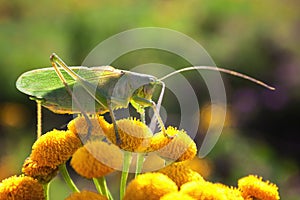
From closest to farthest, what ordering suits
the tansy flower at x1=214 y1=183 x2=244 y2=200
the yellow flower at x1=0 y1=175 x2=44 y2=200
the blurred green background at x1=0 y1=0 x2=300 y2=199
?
the tansy flower at x1=214 y1=183 x2=244 y2=200
the yellow flower at x1=0 y1=175 x2=44 y2=200
the blurred green background at x1=0 y1=0 x2=300 y2=199

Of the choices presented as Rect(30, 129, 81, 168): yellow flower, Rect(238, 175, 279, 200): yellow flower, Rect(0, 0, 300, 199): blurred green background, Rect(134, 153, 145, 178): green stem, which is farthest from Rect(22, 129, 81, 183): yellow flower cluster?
Rect(0, 0, 300, 199): blurred green background

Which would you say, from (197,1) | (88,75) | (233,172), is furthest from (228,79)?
(88,75)

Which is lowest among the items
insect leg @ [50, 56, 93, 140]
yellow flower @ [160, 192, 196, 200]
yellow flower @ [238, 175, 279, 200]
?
yellow flower @ [238, 175, 279, 200]

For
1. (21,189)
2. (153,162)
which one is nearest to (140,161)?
(153,162)

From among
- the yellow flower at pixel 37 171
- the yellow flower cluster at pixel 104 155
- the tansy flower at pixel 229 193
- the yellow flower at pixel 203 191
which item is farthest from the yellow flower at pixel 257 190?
the yellow flower at pixel 37 171

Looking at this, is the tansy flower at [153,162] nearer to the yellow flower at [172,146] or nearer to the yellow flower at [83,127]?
the yellow flower at [172,146]

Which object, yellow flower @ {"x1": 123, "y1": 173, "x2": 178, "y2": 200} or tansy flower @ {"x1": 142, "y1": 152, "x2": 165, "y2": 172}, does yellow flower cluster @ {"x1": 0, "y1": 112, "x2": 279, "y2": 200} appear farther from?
yellow flower @ {"x1": 123, "y1": 173, "x2": 178, "y2": 200}

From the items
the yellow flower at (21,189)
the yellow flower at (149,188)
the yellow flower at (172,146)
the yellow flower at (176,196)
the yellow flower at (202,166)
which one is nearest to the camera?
the yellow flower at (176,196)

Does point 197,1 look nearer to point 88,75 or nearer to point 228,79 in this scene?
point 228,79
